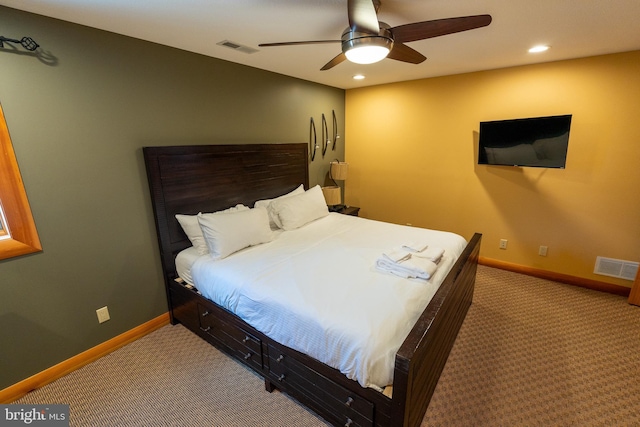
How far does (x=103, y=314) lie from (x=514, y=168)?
4208mm

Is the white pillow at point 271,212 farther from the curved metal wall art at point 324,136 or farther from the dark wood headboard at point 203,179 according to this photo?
the curved metal wall art at point 324,136

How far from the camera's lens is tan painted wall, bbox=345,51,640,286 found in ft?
9.04

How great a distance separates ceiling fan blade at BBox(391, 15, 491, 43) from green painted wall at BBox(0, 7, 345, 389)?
5.96 ft

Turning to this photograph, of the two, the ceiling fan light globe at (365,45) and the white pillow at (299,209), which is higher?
the ceiling fan light globe at (365,45)

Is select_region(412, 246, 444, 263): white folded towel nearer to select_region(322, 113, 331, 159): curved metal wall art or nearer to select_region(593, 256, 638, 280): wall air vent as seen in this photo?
select_region(593, 256, 638, 280): wall air vent

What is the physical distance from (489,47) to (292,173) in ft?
7.56

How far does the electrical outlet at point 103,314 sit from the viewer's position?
2.19m

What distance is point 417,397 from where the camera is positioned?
1501mm

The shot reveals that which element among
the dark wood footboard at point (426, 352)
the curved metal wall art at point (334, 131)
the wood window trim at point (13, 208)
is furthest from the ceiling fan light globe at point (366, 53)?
the curved metal wall art at point (334, 131)

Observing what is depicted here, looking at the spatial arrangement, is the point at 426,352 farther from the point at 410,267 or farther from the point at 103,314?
the point at 103,314

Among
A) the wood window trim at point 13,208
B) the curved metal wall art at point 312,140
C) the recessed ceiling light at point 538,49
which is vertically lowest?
the wood window trim at point 13,208

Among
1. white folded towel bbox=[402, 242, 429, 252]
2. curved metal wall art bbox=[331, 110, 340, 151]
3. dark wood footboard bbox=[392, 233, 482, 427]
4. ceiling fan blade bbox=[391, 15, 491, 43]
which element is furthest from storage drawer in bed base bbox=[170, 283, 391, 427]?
curved metal wall art bbox=[331, 110, 340, 151]

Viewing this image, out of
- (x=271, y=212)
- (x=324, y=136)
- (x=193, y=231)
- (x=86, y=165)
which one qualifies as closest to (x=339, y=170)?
(x=324, y=136)

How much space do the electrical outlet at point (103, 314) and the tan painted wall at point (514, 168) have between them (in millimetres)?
3450
